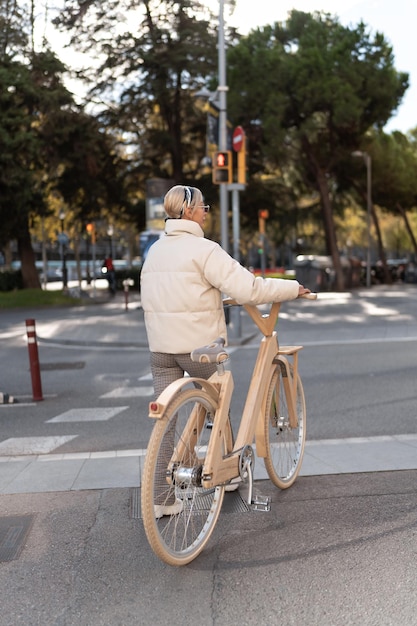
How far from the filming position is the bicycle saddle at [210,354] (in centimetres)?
377

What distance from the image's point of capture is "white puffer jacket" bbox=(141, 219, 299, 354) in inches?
158

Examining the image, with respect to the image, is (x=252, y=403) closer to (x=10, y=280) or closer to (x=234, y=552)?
(x=234, y=552)

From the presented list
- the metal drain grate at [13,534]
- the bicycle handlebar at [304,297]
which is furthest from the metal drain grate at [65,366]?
the bicycle handlebar at [304,297]

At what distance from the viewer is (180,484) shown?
12.4 feet

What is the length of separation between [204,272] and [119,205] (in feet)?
119

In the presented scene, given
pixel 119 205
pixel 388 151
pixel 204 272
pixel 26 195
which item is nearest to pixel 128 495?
pixel 204 272

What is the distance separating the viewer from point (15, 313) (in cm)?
2658

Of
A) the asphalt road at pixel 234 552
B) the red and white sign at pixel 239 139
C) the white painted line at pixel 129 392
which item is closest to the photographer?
the asphalt road at pixel 234 552

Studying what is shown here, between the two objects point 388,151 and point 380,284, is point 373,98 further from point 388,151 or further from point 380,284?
point 380,284

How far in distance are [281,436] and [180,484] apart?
1194mm

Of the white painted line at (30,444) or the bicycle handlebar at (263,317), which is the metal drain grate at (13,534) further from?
the white painted line at (30,444)

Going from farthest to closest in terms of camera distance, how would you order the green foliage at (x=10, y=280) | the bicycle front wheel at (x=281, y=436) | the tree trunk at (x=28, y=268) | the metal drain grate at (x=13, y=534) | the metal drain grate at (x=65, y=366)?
the green foliage at (x=10, y=280)
the tree trunk at (x=28, y=268)
the metal drain grate at (x=65, y=366)
the bicycle front wheel at (x=281, y=436)
the metal drain grate at (x=13, y=534)

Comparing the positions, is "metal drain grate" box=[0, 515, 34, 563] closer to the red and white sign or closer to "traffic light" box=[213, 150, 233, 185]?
"traffic light" box=[213, 150, 233, 185]

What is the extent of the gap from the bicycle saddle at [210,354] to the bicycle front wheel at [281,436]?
750 mm
